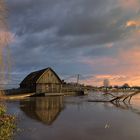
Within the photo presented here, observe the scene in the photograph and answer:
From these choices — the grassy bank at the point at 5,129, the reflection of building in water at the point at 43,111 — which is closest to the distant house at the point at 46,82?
the reflection of building in water at the point at 43,111

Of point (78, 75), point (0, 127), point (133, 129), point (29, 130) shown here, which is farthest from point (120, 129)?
point (78, 75)

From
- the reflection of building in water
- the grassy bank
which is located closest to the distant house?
the reflection of building in water

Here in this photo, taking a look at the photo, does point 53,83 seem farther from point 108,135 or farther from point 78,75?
point 108,135

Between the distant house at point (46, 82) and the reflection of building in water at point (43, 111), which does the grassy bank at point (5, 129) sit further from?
the distant house at point (46, 82)

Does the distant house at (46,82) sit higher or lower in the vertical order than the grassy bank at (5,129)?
higher

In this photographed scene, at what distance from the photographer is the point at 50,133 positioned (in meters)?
15.5

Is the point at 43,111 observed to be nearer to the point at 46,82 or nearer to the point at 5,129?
the point at 5,129

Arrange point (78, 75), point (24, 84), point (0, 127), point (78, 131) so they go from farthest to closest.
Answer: point (78, 75) < point (24, 84) < point (78, 131) < point (0, 127)

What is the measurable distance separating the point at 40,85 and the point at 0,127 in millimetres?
44776

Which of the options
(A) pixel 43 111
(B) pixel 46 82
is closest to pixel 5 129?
(A) pixel 43 111

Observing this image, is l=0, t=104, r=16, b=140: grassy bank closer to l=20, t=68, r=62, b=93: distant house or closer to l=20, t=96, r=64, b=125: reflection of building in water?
l=20, t=96, r=64, b=125: reflection of building in water

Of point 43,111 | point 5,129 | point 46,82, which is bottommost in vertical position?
point 5,129

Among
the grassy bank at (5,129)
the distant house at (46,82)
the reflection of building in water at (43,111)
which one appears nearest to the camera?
the grassy bank at (5,129)

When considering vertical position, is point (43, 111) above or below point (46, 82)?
below
